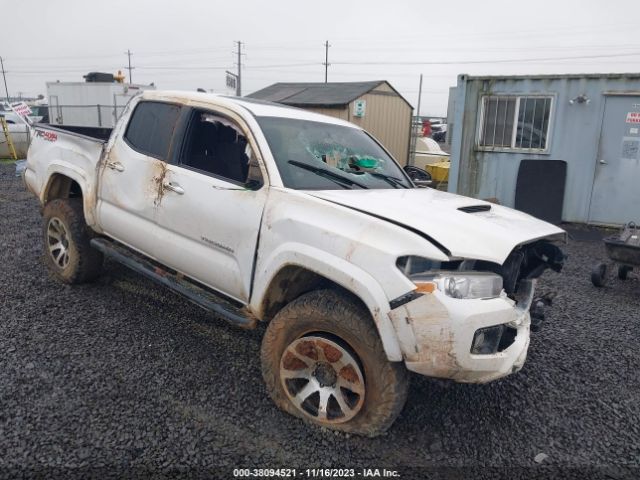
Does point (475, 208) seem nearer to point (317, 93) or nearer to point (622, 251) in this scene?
point (622, 251)

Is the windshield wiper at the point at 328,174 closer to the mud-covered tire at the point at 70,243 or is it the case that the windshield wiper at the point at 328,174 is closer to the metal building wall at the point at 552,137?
the mud-covered tire at the point at 70,243

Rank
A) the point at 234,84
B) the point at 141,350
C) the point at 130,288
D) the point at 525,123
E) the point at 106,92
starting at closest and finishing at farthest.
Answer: the point at 141,350
the point at 130,288
the point at 525,123
the point at 234,84
the point at 106,92

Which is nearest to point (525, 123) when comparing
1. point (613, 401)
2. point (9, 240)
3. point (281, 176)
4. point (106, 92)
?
point (613, 401)

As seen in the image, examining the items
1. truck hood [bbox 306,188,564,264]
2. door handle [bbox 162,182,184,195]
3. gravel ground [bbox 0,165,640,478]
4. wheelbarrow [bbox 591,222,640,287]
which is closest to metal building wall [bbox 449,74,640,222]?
wheelbarrow [bbox 591,222,640,287]

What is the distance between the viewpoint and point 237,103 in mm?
3771

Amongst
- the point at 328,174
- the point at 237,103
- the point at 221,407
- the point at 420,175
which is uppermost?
the point at 237,103

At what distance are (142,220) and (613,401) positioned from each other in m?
3.73

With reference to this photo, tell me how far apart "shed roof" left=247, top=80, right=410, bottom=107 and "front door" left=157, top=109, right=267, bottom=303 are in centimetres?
1147

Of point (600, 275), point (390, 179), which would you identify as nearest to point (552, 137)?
point (600, 275)

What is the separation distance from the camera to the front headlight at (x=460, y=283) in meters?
2.54

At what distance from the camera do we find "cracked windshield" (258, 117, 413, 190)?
3.37 metres

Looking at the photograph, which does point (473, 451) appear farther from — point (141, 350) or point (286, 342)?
point (141, 350)

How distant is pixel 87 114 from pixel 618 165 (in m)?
19.9

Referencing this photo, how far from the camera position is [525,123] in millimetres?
10117
